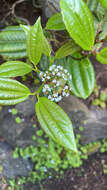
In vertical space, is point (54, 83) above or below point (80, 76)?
above

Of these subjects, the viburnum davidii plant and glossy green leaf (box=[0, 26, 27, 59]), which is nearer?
the viburnum davidii plant

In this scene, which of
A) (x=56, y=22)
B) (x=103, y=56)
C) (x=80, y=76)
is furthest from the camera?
(x=80, y=76)

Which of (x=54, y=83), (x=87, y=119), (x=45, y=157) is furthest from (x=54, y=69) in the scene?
(x=45, y=157)

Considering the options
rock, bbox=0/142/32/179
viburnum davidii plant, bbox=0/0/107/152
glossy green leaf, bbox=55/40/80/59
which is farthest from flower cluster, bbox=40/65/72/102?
rock, bbox=0/142/32/179

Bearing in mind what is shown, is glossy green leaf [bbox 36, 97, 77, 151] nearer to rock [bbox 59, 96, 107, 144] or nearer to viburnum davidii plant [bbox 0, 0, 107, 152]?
viburnum davidii plant [bbox 0, 0, 107, 152]

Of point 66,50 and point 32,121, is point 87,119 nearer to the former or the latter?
point 32,121

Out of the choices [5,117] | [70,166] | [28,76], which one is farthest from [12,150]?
[28,76]

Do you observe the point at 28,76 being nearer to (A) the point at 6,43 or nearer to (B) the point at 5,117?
(B) the point at 5,117
